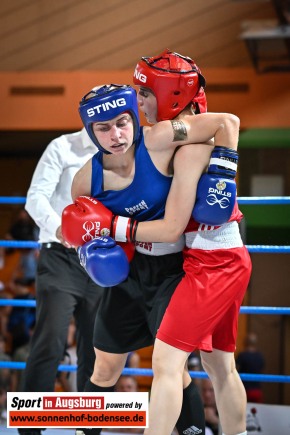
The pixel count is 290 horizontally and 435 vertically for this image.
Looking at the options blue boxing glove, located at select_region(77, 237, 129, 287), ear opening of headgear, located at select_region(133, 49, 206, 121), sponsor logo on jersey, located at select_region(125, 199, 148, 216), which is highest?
ear opening of headgear, located at select_region(133, 49, 206, 121)

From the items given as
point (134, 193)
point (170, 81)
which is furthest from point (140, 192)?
point (170, 81)

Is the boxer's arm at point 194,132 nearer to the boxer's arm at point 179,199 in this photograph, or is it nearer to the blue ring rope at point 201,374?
the boxer's arm at point 179,199

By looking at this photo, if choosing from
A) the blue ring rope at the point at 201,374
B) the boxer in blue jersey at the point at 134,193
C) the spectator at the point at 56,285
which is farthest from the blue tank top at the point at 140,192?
the blue ring rope at the point at 201,374

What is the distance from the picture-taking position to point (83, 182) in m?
2.29

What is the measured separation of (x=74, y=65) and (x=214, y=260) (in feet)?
16.5

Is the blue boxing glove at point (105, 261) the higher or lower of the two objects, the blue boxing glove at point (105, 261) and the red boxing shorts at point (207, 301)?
the higher

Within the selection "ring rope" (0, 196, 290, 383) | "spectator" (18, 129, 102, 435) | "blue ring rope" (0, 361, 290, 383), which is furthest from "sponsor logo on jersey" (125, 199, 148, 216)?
"blue ring rope" (0, 361, 290, 383)

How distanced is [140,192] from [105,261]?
0.24 meters

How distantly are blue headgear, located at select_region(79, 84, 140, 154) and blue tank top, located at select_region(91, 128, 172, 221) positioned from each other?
0.12m

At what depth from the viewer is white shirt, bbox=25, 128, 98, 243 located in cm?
292

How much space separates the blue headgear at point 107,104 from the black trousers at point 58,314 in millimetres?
867

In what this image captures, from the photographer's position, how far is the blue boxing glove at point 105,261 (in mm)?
2121

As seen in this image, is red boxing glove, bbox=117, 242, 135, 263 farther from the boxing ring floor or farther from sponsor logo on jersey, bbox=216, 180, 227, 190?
the boxing ring floor

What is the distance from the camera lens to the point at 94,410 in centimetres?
225
